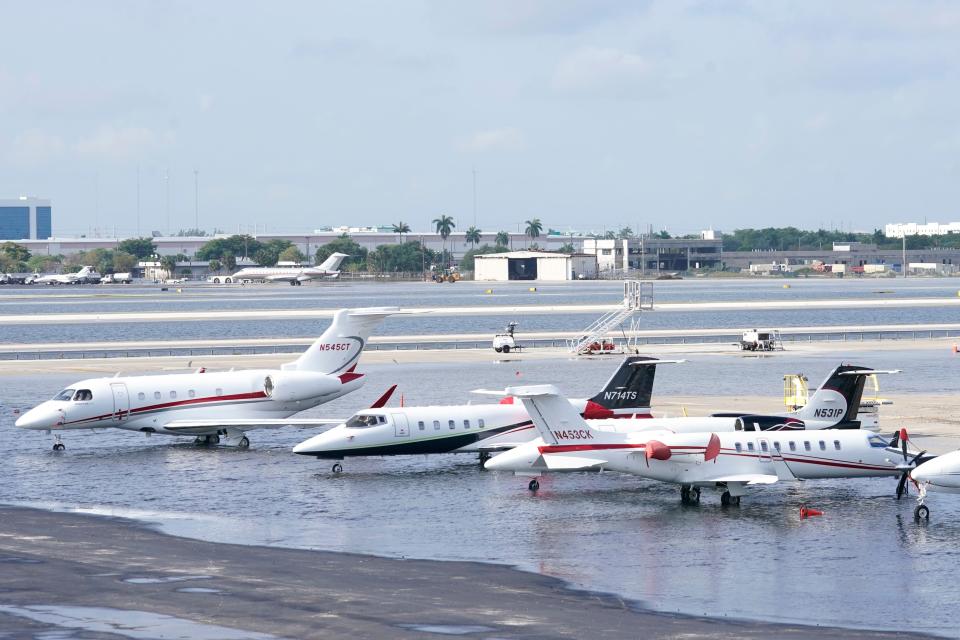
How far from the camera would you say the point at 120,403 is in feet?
199

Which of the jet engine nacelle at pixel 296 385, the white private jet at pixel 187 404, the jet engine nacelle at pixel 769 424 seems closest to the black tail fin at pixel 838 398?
the jet engine nacelle at pixel 769 424

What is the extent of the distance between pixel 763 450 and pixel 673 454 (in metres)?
3.29

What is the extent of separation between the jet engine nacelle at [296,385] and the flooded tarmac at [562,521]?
91.7 inches

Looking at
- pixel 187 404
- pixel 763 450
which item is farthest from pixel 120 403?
pixel 763 450

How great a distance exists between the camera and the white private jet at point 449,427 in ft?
173

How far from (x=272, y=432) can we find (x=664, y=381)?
32.0 meters

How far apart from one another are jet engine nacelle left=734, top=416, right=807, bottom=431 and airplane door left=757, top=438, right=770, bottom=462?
4.38 metres

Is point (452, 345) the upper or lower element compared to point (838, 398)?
lower

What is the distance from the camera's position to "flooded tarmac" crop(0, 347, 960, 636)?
34250mm

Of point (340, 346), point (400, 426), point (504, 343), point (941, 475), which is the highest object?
point (340, 346)

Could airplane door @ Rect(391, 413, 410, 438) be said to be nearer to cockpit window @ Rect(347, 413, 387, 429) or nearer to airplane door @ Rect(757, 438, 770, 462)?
cockpit window @ Rect(347, 413, 387, 429)

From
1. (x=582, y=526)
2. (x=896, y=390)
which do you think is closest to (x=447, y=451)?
(x=582, y=526)

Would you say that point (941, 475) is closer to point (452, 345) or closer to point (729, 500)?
point (729, 500)

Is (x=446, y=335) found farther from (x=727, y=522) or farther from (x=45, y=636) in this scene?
(x=45, y=636)
